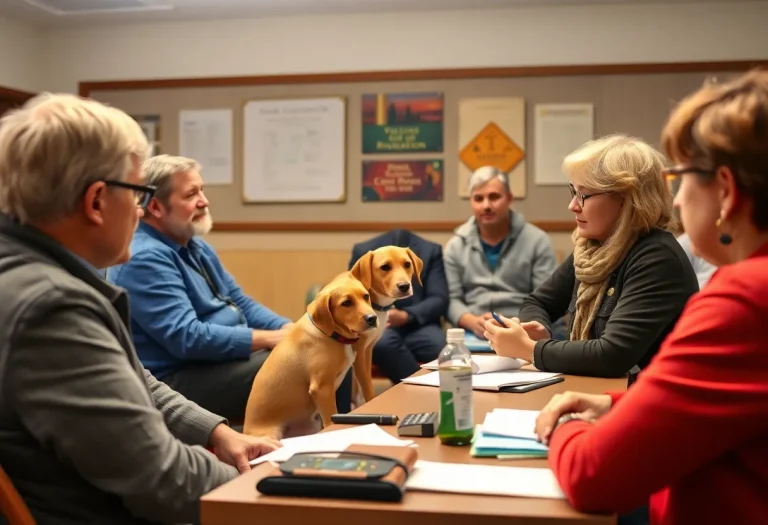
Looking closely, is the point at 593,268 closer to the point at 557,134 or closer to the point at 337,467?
the point at 337,467

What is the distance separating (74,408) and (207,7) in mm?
4154

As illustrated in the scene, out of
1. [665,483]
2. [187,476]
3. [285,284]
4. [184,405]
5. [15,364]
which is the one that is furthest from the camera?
[285,284]

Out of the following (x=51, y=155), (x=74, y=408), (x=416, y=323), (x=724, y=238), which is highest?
(x=51, y=155)

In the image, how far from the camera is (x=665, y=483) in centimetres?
90

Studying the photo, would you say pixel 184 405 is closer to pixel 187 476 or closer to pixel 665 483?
pixel 187 476

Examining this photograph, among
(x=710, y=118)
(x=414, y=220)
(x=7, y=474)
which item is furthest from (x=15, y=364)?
(x=414, y=220)

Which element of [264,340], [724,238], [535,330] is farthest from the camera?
[264,340]

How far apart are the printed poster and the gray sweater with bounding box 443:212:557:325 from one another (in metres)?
0.79

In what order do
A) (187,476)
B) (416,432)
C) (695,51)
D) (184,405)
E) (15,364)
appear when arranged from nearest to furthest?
1. (15,364)
2. (187,476)
3. (416,432)
4. (184,405)
5. (695,51)

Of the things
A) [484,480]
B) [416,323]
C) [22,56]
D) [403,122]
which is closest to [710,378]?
[484,480]

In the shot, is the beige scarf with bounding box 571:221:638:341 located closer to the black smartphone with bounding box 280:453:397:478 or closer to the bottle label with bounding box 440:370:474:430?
the bottle label with bounding box 440:370:474:430

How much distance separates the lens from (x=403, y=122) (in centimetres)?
475

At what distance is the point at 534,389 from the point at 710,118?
2.84 ft

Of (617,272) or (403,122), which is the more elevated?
(403,122)
